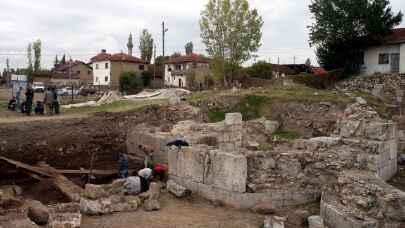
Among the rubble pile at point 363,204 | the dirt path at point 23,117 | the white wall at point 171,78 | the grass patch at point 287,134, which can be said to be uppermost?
the white wall at point 171,78

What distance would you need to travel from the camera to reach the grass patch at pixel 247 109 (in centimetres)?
2042

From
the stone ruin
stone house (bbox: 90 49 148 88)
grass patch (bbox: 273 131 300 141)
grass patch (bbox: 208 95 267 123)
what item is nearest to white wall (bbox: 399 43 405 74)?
grass patch (bbox: 208 95 267 123)

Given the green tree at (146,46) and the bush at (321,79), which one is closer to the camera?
the bush at (321,79)

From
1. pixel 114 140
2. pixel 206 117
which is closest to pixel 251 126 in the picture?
pixel 206 117

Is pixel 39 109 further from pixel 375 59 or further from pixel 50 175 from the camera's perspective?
pixel 375 59

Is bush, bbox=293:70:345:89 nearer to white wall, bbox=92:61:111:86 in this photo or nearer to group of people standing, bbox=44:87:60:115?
group of people standing, bbox=44:87:60:115

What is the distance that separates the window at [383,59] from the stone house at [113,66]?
3179cm

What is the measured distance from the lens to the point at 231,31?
3198 centimetres

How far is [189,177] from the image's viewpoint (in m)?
12.0

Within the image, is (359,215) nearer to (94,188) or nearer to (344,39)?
(94,188)

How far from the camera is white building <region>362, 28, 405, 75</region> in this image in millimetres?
28788

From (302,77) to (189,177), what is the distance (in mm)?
19841

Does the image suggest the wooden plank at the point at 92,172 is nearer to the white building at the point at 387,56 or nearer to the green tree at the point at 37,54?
the white building at the point at 387,56

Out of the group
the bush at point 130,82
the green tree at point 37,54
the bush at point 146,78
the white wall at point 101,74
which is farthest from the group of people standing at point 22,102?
the green tree at point 37,54
